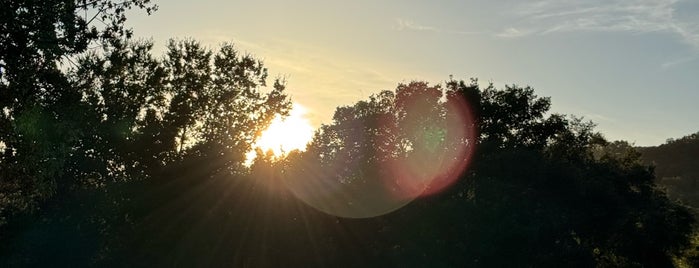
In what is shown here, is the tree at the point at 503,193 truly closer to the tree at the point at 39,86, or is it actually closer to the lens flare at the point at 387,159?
the lens flare at the point at 387,159

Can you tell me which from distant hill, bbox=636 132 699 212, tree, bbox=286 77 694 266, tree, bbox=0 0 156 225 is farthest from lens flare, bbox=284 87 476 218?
distant hill, bbox=636 132 699 212

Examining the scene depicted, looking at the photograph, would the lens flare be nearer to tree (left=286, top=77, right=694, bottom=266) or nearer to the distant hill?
tree (left=286, top=77, right=694, bottom=266)

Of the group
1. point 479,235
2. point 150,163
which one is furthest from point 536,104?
point 150,163

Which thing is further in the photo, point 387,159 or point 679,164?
point 679,164

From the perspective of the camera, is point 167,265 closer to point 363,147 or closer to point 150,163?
point 150,163

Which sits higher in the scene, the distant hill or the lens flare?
the distant hill

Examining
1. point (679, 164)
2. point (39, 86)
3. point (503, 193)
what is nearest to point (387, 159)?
point (503, 193)

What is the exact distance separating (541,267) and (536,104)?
3102 centimetres

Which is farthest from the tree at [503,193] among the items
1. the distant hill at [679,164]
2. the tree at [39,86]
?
the distant hill at [679,164]

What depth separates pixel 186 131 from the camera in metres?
44.1

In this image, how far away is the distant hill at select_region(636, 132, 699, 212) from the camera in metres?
150

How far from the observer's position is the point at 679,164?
17288cm

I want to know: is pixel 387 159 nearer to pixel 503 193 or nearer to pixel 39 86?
pixel 503 193

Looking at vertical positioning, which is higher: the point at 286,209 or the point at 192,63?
the point at 192,63
